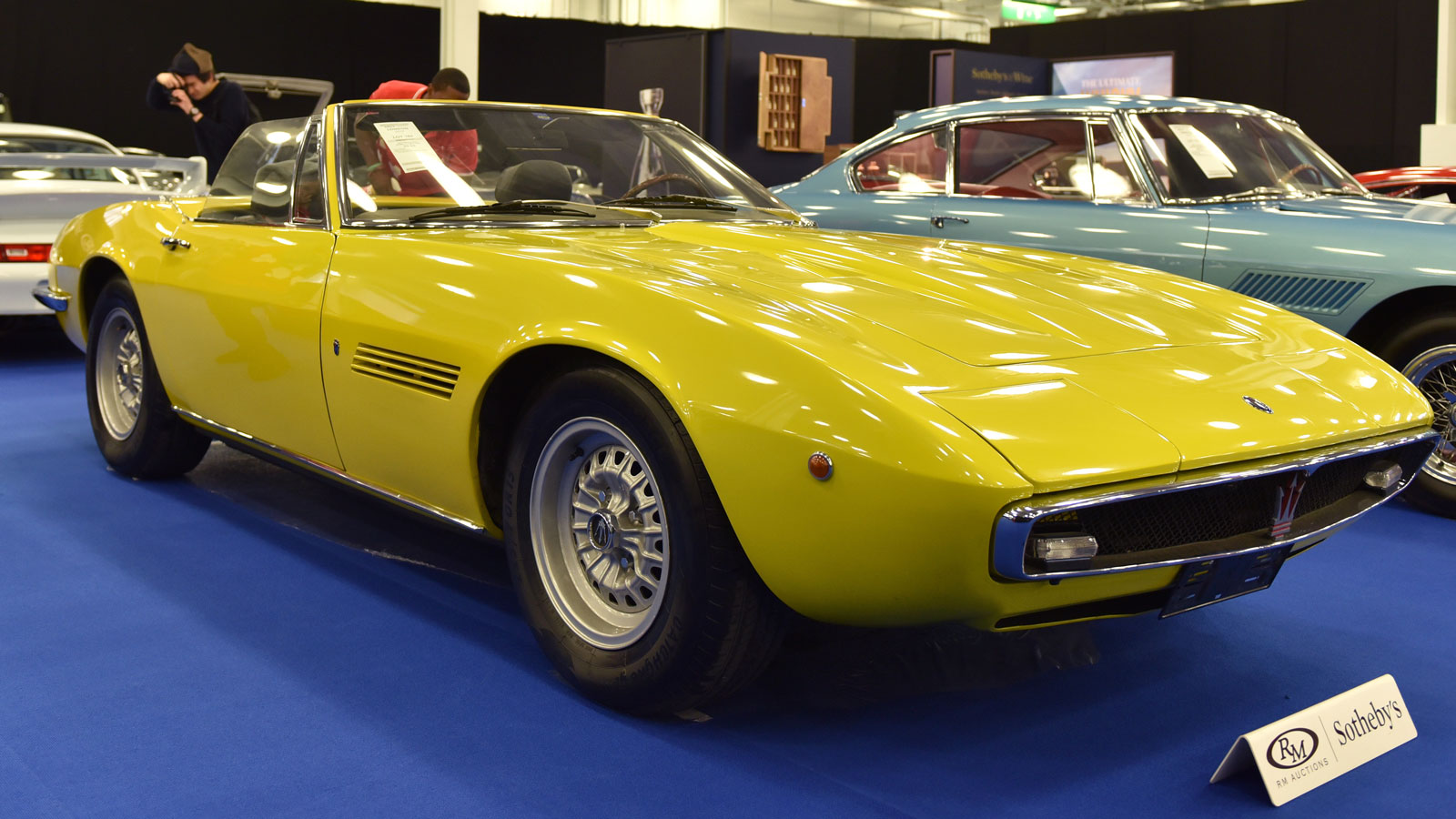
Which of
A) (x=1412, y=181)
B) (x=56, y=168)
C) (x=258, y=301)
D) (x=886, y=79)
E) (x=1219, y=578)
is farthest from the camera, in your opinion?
(x=886, y=79)

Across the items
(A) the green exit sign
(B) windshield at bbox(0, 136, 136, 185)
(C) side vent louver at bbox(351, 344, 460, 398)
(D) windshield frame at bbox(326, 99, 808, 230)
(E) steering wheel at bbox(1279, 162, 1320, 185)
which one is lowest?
(C) side vent louver at bbox(351, 344, 460, 398)

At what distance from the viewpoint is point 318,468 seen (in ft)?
10.2

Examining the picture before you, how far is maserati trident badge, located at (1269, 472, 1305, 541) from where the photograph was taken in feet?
7.18

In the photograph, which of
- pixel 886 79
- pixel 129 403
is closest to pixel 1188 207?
pixel 129 403

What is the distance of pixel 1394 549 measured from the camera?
380 centimetres

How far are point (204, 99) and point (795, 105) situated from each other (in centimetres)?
641

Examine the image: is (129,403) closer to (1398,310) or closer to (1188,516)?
(1188,516)

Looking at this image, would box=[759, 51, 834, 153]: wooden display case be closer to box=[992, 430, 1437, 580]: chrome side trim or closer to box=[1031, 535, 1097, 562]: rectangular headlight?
box=[992, 430, 1437, 580]: chrome side trim

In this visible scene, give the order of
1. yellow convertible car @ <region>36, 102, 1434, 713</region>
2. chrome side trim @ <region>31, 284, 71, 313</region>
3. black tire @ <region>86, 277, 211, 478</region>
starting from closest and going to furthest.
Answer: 1. yellow convertible car @ <region>36, 102, 1434, 713</region>
2. black tire @ <region>86, 277, 211, 478</region>
3. chrome side trim @ <region>31, 284, 71, 313</region>

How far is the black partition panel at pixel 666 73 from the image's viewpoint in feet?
38.5

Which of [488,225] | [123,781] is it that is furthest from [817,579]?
[488,225]

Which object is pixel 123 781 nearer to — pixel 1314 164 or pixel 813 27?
pixel 1314 164

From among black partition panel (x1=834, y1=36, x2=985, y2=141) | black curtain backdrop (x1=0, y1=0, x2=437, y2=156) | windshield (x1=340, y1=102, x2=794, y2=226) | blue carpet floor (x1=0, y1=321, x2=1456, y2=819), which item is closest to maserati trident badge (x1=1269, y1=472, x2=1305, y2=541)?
blue carpet floor (x1=0, y1=321, x2=1456, y2=819)

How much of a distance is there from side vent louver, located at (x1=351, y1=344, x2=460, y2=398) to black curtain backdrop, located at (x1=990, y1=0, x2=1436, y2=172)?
15.9 metres
